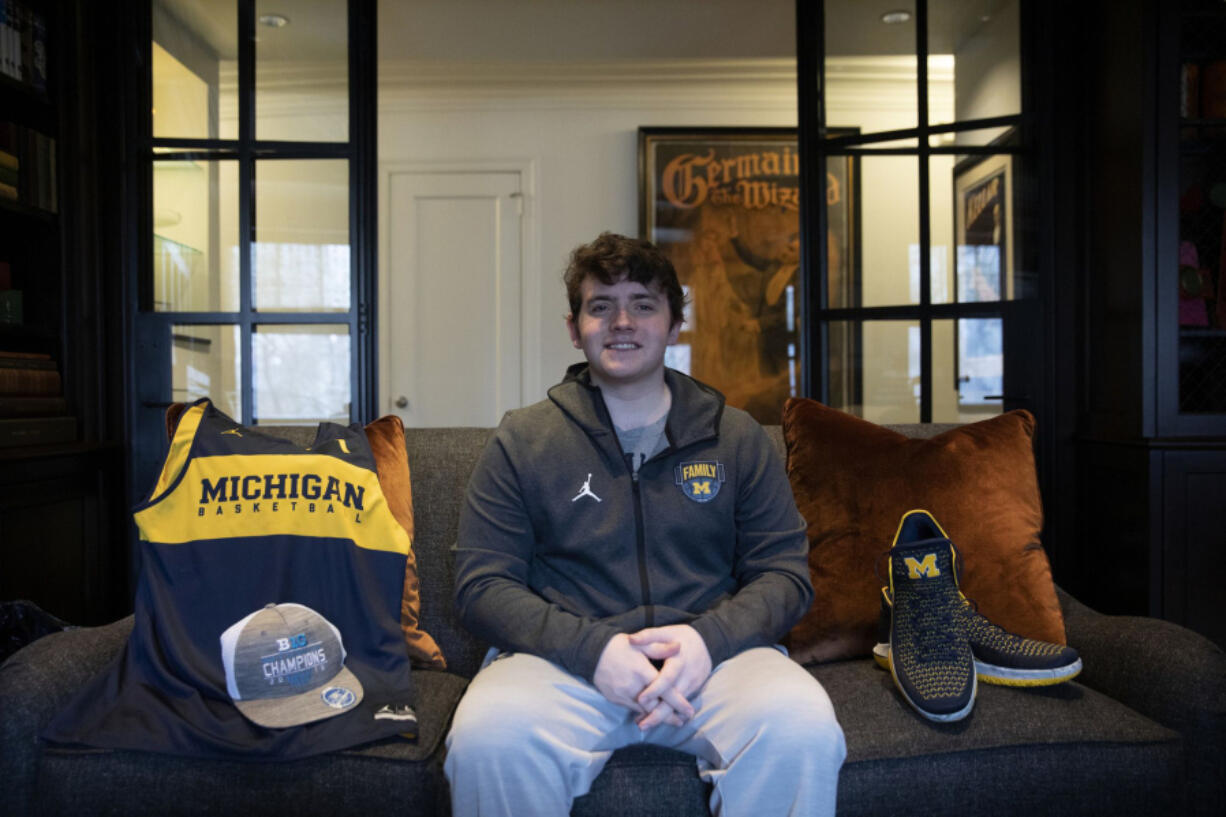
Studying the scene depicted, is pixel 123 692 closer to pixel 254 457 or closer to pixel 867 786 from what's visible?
pixel 254 457

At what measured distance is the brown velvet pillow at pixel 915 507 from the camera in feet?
5.25

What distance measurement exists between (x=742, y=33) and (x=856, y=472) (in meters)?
2.91

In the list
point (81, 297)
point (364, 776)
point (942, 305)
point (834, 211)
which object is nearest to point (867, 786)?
point (364, 776)

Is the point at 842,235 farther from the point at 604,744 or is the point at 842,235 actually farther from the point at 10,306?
the point at 10,306

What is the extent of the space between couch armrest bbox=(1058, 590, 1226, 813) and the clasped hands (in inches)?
29.4

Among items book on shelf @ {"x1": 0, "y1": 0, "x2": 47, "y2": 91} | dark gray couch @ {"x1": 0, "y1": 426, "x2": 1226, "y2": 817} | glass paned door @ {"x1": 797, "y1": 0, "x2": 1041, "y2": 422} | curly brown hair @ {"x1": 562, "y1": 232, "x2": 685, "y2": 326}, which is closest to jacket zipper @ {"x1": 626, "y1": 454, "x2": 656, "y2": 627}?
dark gray couch @ {"x1": 0, "y1": 426, "x2": 1226, "y2": 817}

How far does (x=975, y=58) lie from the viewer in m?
2.49

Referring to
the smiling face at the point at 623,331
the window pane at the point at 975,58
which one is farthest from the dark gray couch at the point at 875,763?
the window pane at the point at 975,58

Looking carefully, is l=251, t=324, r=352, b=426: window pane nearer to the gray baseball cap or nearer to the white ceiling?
the gray baseball cap

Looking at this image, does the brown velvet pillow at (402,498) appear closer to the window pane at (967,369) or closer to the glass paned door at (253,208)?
the glass paned door at (253,208)

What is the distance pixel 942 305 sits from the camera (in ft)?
8.20

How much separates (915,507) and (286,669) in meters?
Result: 1.16

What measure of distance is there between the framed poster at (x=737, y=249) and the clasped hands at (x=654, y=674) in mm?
3076

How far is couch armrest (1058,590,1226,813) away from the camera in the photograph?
1.35 meters
